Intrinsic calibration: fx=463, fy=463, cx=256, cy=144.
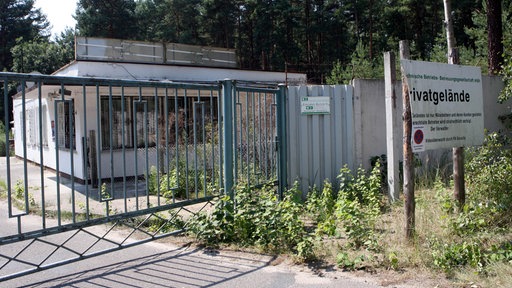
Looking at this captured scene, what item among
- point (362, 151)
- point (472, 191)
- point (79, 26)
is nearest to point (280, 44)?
point (79, 26)

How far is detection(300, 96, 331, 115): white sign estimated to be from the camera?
25.7 feet

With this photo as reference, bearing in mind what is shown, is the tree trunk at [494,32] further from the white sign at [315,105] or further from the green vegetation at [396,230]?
the green vegetation at [396,230]

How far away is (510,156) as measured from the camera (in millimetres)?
6191

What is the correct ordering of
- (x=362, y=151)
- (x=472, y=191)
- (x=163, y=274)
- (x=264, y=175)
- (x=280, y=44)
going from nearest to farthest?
(x=163, y=274), (x=472, y=191), (x=264, y=175), (x=362, y=151), (x=280, y=44)

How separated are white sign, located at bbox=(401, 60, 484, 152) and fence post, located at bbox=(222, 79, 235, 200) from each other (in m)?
2.38

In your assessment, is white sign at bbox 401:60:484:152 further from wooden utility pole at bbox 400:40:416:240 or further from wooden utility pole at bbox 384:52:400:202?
wooden utility pole at bbox 384:52:400:202

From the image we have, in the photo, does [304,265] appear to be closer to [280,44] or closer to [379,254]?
[379,254]

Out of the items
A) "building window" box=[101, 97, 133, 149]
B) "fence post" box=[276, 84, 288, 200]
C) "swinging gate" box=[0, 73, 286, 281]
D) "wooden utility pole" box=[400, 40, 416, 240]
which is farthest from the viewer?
"building window" box=[101, 97, 133, 149]

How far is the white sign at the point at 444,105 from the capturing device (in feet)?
16.7

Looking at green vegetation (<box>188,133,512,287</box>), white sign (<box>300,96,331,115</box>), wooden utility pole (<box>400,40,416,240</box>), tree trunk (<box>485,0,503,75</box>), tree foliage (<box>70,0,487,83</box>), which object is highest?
tree foliage (<box>70,0,487,83</box>)

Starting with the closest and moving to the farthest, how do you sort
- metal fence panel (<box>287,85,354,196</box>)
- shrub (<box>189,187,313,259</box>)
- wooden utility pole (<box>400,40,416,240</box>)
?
1. wooden utility pole (<box>400,40,416,240</box>)
2. shrub (<box>189,187,313,259</box>)
3. metal fence panel (<box>287,85,354,196</box>)

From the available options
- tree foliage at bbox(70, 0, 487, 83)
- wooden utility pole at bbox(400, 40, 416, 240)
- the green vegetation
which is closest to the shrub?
the green vegetation

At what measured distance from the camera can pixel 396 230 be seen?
18.5 feet

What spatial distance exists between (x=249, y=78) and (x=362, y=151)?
343 inches
